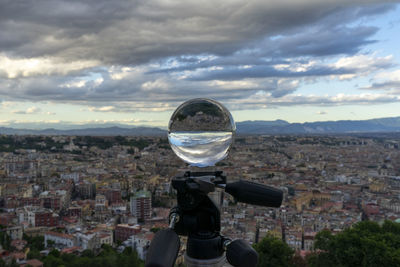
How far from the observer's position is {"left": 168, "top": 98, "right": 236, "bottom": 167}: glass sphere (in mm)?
1137

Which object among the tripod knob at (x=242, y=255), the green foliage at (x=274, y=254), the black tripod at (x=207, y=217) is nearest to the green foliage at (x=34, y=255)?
the green foliage at (x=274, y=254)

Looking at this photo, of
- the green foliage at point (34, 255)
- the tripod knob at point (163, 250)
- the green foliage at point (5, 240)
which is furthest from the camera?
the green foliage at point (5, 240)

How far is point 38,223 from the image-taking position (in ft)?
66.3

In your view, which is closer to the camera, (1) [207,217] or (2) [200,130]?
(1) [207,217]

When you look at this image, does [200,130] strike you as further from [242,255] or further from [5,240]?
[5,240]

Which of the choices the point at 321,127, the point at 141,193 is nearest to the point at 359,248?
the point at 141,193

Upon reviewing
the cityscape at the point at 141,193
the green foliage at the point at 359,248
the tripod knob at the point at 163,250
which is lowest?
the cityscape at the point at 141,193

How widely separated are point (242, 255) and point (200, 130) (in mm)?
460

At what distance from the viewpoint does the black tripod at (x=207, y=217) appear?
822mm

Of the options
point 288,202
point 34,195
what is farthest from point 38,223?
point 288,202

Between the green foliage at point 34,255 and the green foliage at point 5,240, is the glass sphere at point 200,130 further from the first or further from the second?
the green foliage at point 5,240

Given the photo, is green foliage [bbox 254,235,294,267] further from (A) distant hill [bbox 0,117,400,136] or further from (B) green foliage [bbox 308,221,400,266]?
(A) distant hill [bbox 0,117,400,136]

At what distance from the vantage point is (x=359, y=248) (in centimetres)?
847

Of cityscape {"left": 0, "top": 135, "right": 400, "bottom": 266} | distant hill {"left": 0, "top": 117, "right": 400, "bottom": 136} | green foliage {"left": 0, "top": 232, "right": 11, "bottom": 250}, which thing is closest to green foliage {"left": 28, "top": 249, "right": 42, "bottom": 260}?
cityscape {"left": 0, "top": 135, "right": 400, "bottom": 266}
